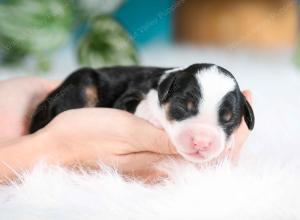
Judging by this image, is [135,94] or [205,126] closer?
[205,126]

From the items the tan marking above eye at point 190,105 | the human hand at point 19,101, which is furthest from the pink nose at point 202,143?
the human hand at point 19,101

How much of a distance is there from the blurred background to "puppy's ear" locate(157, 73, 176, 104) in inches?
18.7

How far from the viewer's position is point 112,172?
1.74m

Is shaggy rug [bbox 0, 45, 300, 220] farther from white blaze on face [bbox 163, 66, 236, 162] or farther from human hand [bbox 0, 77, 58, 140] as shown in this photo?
human hand [bbox 0, 77, 58, 140]

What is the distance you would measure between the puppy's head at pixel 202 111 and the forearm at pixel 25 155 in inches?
13.3

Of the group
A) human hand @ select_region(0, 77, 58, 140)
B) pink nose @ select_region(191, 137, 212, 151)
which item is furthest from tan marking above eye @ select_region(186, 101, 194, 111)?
human hand @ select_region(0, 77, 58, 140)

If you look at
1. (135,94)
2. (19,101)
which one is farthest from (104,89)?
(19,101)

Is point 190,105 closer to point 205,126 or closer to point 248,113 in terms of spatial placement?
point 205,126

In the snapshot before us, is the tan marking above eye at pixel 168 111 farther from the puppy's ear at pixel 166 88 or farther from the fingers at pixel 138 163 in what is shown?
the fingers at pixel 138 163

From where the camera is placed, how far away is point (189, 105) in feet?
5.42

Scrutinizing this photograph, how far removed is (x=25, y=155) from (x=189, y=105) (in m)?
0.49

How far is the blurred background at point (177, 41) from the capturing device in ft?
10.3

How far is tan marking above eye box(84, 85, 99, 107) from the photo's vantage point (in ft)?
6.83

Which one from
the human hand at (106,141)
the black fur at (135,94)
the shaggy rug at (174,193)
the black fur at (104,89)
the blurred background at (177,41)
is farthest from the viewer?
the blurred background at (177,41)
